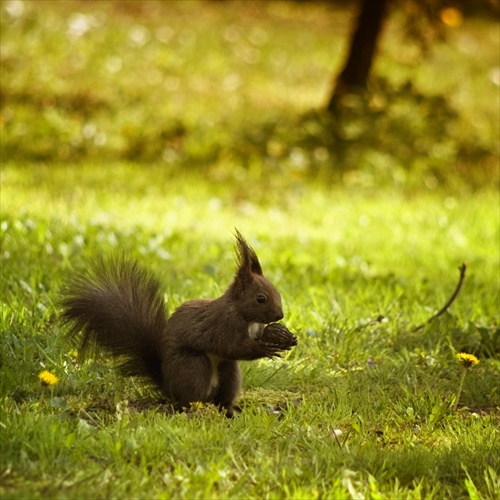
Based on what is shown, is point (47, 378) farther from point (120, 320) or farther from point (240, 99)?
point (240, 99)

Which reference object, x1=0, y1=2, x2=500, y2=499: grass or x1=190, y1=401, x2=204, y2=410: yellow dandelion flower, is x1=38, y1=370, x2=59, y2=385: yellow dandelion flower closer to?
x1=0, y1=2, x2=500, y2=499: grass

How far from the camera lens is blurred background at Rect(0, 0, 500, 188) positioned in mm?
9180

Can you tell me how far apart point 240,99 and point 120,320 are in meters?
8.01

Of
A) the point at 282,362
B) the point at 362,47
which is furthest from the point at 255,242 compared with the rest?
the point at 362,47

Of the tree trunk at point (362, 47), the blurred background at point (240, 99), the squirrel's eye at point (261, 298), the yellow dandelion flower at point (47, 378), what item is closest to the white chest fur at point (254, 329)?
the squirrel's eye at point (261, 298)

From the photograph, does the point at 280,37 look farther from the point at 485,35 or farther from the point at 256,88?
the point at 485,35

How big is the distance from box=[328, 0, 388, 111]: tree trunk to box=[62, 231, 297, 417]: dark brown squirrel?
6.91 metres

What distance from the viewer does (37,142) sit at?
29.5 feet

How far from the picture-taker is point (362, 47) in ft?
34.3

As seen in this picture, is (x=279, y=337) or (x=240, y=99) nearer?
(x=279, y=337)

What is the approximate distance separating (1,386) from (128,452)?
0.81 meters

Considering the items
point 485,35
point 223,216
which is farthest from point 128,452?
point 485,35

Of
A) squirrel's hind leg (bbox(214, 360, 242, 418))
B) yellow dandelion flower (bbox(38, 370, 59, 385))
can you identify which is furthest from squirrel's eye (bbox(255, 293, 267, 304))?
yellow dandelion flower (bbox(38, 370, 59, 385))

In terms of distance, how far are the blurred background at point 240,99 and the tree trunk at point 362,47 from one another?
1 cm
